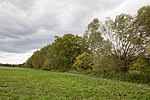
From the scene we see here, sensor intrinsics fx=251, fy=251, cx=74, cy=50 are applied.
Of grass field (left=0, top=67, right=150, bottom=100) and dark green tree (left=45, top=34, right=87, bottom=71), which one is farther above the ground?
dark green tree (left=45, top=34, right=87, bottom=71)

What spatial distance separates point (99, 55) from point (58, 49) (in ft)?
147

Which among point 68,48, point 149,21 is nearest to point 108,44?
point 149,21

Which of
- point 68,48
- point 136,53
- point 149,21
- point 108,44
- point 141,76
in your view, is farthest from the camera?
point 68,48

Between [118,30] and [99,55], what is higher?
[118,30]

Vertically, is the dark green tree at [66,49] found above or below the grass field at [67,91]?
above

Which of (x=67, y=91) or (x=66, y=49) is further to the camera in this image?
(x=66, y=49)

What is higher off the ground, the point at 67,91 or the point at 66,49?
the point at 66,49

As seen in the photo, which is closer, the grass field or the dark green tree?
the grass field

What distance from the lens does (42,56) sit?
131 m

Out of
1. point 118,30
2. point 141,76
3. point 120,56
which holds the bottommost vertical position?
point 141,76

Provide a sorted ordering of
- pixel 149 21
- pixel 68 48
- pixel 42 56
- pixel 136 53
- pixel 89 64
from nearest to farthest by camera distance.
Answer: pixel 149 21 → pixel 136 53 → pixel 89 64 → pixel 68 48 → pixel 42 56

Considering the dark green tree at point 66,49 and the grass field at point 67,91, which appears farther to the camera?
the dark green tree at point 66,49

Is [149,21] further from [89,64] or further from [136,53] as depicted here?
[89,64]

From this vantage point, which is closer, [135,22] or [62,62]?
[135,22]
